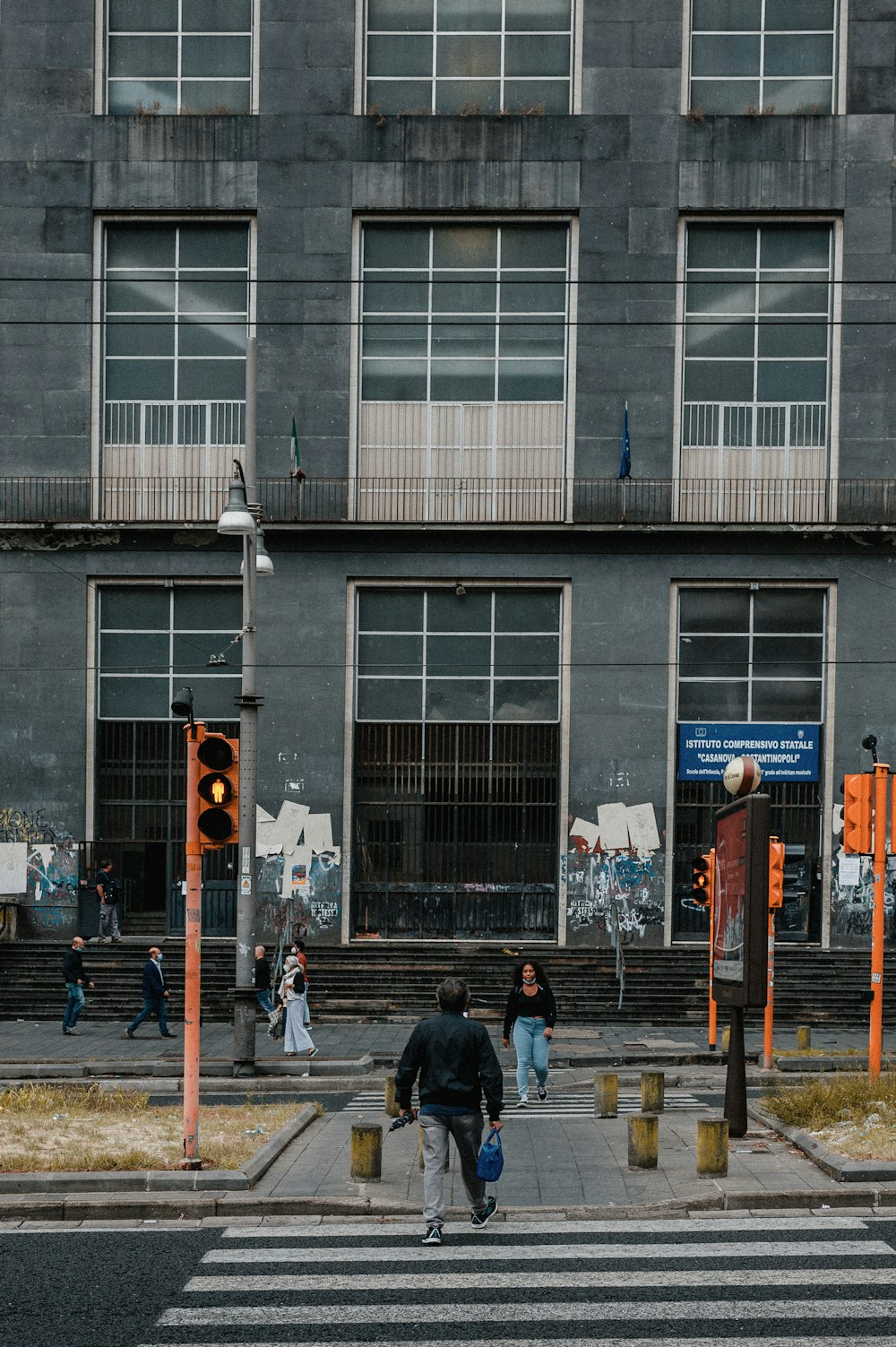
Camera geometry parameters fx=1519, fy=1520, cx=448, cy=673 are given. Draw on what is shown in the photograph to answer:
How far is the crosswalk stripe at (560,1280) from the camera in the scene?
873 centimetres

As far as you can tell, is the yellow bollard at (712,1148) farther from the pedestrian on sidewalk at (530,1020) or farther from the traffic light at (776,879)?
the traffic light at (776,879)

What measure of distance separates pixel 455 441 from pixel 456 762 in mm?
6260

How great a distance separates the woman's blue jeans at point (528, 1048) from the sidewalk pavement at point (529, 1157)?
351 mm

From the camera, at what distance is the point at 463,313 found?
98.0 ft

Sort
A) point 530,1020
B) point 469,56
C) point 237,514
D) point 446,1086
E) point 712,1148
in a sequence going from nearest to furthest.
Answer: point 446,1086 → point 712,1148 → point 530,1020 → point 237,514 → point 469,56

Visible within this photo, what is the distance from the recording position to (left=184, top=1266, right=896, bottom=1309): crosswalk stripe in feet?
28.6

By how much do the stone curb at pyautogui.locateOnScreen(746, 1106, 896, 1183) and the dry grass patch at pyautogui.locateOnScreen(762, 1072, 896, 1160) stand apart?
0.38 ft

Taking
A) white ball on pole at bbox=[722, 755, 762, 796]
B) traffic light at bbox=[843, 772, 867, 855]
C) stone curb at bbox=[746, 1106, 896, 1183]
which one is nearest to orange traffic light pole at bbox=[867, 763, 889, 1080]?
traffic light at bbox=[843, 772, 867, 855]

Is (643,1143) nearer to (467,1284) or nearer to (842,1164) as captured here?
(842,1164)

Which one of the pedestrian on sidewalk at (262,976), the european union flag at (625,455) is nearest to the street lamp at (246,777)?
the pedestrian on sidewalk at (262,976)

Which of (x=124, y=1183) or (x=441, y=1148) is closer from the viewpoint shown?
(x=441, y=1148)

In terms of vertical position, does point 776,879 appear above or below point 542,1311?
above

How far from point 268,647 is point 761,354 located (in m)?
11.1

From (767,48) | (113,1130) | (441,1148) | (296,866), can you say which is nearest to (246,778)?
(113,1130)
